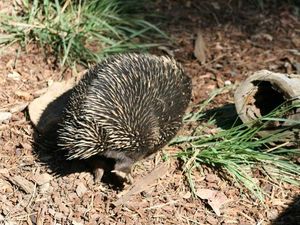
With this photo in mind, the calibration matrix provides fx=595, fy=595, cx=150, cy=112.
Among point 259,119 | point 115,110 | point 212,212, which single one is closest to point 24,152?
point 115,110

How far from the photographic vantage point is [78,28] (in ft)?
21.4

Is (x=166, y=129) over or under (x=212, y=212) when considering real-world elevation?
over

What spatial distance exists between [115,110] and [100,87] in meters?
0.24

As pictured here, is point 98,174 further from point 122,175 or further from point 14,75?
point 14,75

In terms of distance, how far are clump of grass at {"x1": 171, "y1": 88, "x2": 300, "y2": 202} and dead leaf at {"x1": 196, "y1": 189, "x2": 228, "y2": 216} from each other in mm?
86

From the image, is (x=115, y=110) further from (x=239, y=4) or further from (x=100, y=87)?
(x=239, y=4)

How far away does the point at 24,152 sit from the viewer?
5.38 meters

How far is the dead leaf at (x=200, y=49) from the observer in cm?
677

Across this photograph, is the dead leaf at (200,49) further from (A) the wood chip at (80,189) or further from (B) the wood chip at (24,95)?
(A) the wood chip at (80,189)

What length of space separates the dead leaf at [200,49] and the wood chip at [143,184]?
1900mm

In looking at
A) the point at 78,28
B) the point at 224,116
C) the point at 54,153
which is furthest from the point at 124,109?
the point at 78,28

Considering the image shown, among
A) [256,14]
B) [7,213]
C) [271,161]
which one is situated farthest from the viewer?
[256,14]

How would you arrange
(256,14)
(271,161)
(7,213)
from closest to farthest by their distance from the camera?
(7,213) → (271,161) → (256,14)

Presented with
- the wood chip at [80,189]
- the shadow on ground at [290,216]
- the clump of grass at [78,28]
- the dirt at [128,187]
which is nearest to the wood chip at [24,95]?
the dirt at [128,187]
